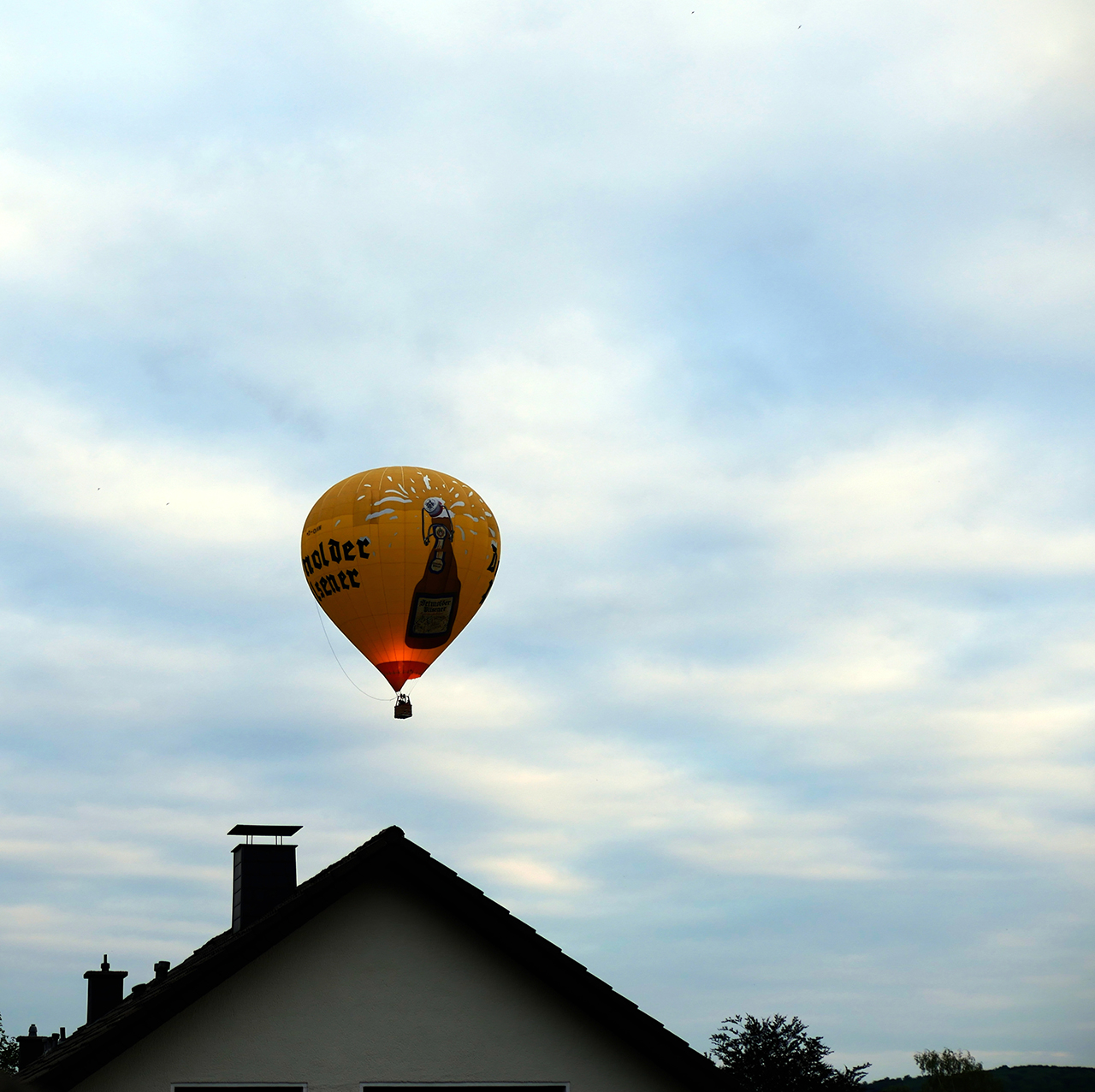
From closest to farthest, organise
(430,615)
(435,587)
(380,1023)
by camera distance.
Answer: (380,1023) → (435,587) → (430,615)

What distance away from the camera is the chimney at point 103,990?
2208 centimetres

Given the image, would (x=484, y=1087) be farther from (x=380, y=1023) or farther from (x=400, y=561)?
(x=400, y=561)

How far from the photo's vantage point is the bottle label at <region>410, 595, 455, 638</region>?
22688mm

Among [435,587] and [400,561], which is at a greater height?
[400,561]

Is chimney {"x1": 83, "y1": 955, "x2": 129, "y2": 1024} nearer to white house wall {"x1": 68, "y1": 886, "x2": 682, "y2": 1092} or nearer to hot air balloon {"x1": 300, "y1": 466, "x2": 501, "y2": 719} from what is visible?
hot air balloon {"x1": 300, "y1": 466, "x2": 501, "y2": 719}

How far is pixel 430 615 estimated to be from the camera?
2286 cm

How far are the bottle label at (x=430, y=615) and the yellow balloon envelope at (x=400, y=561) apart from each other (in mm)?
15

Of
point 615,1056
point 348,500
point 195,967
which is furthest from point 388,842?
point 348,500

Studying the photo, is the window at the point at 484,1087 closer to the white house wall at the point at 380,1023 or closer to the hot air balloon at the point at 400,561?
the white house wall at the point at 380,1023

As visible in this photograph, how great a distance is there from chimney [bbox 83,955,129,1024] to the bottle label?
7.91 m

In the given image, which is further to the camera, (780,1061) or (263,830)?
(780,1061)

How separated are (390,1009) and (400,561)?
1066 cm

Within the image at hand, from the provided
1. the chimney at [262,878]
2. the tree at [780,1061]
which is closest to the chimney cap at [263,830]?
the chimney at [262,878]

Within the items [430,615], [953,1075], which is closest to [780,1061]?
[430,615]
